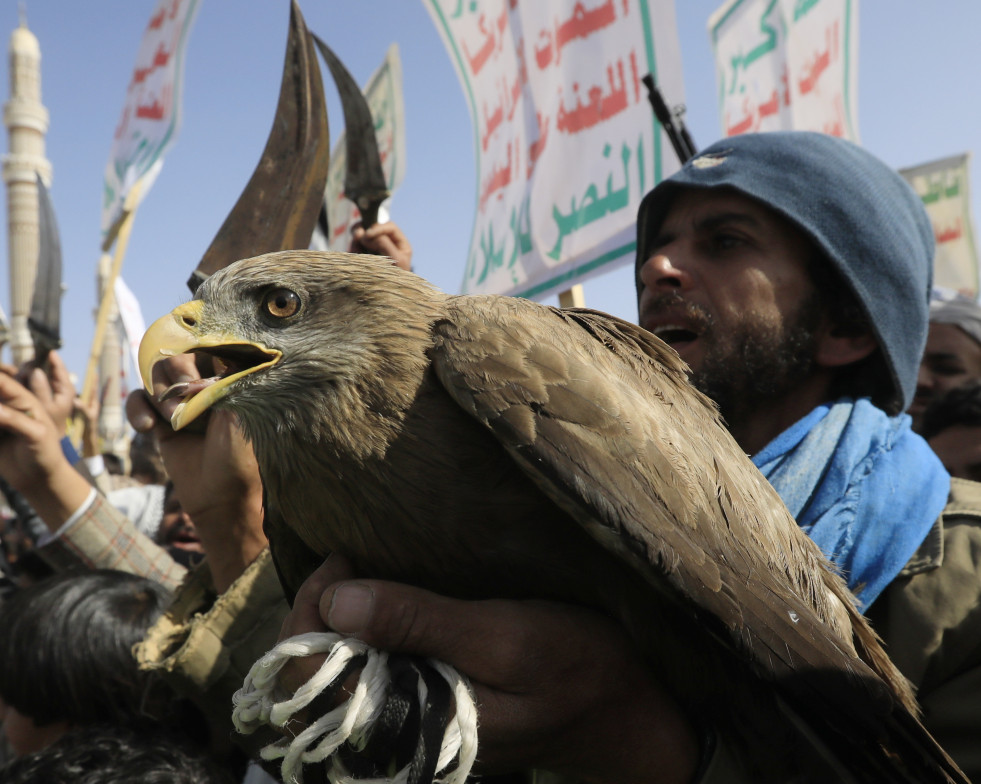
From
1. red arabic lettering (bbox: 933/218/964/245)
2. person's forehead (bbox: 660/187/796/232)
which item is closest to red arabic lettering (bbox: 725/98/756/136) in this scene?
Result: red arabic lettering (bbox: 933/218/964/245)

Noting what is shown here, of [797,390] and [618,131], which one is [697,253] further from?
[618,131]

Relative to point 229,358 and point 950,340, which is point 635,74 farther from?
point 229,358

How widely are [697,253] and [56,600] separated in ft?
8.75

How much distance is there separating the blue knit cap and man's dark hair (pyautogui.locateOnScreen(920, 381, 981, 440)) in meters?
1.81

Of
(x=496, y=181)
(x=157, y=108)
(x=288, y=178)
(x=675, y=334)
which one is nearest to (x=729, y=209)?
(x=675, y=334)

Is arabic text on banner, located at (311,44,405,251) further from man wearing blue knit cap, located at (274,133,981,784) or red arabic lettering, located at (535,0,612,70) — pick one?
man wearing blue knit cap, located at (274,133,981,784)

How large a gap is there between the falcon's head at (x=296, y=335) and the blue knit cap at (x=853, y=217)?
51.0 inches

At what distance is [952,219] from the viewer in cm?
704

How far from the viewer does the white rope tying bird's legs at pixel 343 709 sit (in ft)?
4.57

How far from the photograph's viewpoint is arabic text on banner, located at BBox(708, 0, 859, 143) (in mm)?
6176

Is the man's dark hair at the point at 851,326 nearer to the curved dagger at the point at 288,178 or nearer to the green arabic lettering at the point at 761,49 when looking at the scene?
→ the curved dagger at the point at 288,178

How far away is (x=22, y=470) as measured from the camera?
10.2ft

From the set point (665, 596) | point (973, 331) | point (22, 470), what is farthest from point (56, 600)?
point (973, 331)

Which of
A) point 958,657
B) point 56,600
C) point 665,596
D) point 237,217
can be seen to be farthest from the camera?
point 56,600
